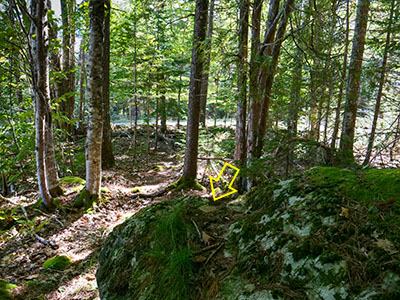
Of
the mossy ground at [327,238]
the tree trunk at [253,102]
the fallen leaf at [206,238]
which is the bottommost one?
the fallen leaf at [206,238]

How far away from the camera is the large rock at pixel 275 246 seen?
1.31m

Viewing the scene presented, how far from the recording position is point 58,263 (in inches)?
174

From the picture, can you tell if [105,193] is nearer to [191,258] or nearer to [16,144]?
[16,144]

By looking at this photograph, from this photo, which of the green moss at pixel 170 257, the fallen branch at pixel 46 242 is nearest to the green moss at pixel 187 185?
the fallen branch at pixel 46 242

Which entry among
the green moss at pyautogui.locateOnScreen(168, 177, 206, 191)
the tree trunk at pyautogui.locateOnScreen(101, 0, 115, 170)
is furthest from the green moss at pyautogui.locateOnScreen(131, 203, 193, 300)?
the tree trunk at pyautogui.locateOnScreen(101, 0, 115, 170)

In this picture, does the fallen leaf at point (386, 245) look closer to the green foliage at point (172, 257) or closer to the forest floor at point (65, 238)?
the green foliage at point (172, 257)

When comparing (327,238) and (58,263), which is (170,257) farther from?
(58,263)

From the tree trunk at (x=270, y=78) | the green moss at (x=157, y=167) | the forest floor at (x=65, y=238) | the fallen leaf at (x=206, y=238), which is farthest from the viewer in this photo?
the green moss at (x=157, y=167)

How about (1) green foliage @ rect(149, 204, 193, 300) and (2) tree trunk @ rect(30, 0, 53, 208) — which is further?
(2) tree trunk @ rect(30, 0, 53, 208)

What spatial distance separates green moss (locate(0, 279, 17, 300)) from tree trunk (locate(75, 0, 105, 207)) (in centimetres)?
273

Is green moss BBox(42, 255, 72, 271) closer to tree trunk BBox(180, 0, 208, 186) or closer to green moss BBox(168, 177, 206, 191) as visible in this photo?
green moss BBox(168, 177, 206, 191)

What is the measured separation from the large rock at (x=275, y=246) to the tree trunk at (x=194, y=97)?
5289 millimetres

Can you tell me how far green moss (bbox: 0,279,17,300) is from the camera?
10.8ft

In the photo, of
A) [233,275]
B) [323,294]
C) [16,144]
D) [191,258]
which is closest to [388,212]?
[323,294]
